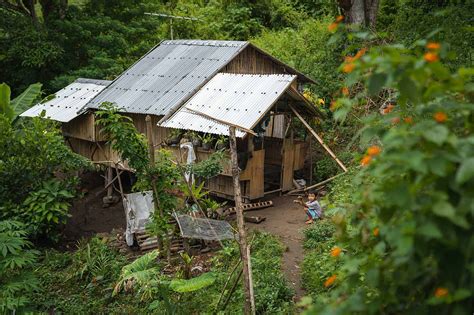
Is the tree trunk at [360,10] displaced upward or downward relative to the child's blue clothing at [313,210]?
upward

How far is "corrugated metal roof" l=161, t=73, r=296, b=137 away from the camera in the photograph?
1002 centimetres

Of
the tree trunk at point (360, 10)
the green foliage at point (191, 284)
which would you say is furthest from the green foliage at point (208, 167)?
the tree trunk at point (360, 10)

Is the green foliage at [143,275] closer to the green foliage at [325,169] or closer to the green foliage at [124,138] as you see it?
the green foliage at [124,138]

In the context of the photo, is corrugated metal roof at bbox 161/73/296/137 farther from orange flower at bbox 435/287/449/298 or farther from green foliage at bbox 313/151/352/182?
orange flower at bbox 435/287/449/298

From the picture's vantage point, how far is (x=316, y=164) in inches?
506

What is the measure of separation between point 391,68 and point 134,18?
17.1 meters

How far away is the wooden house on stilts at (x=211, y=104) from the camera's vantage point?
34.8 feet

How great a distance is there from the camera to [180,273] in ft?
25.9

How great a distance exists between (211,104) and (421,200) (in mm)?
9010

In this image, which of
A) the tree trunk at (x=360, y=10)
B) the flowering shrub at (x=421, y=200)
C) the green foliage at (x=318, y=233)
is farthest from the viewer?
the tree trunk at (x=360, y=10)

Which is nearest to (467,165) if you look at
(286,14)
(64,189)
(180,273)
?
(180,273)

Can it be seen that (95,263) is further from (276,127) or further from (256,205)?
(276,127)

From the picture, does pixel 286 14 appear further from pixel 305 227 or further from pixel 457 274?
pixel 457 274

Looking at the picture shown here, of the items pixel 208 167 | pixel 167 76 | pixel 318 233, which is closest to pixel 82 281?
pixel 208 167
